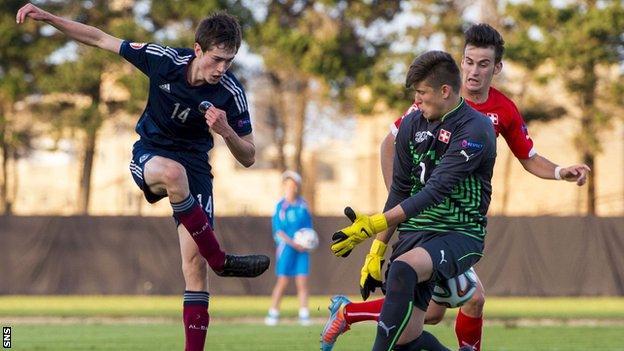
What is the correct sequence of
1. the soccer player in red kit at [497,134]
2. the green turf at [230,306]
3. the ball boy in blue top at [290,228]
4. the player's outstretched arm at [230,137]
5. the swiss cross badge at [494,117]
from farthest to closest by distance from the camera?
the green turf at [230,306] < the ball boy in blue top at [290,228] < the swiss cross badge at [494,117] < the soccer player in red kit at [497,134] < the player's outstretched arm at [230,137]

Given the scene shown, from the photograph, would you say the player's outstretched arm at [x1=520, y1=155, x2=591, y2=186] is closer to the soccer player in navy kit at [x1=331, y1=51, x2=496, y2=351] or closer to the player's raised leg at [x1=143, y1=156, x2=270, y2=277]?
the soccer player in navy kit at [x1=331, y1=51, x2=496, y2=351]

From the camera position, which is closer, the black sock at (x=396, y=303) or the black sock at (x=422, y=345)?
the black sock at (x=396, y=303)

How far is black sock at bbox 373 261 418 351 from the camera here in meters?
7.62

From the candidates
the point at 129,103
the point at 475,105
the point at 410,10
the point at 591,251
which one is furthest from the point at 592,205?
the point at 475,105

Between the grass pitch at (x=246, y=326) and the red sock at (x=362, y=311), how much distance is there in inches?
83.9

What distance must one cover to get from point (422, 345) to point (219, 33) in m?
2.45

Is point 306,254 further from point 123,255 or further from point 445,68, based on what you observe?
point 445,68

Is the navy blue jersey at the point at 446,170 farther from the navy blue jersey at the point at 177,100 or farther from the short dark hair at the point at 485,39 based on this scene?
the navy blue jersey at the point at 177,100

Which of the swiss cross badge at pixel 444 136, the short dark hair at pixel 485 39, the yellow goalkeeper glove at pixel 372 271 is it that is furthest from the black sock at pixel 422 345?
the short dark hair at pixel 485 39

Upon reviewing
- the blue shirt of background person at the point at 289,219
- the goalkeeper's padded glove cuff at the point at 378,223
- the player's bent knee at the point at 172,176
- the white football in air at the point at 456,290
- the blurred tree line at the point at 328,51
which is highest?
the blurred tree line at the point at 328,51

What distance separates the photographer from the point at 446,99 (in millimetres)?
→ 7902

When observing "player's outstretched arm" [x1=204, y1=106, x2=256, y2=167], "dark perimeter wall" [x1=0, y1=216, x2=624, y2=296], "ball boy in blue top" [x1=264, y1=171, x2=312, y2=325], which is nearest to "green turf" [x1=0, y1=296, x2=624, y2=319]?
"dark perimeter wall" [x1=0, y1=216, x2=624, y2=296]

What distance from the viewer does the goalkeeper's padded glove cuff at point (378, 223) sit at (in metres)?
7.45

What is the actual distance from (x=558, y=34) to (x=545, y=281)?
10.9 metres
